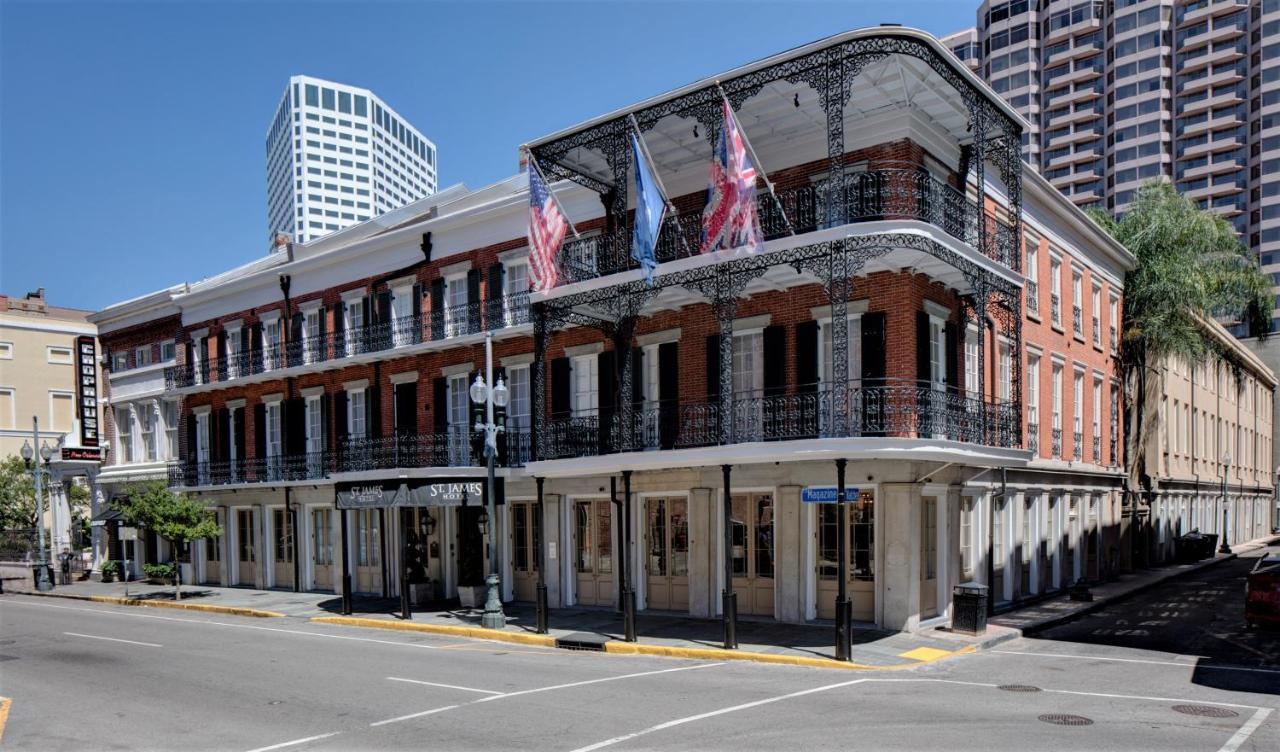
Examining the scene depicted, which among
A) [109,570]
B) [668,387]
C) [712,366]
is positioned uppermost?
[712,366]

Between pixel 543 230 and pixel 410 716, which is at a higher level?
pixel 543 230

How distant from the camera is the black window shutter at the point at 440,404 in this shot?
87.0 ft

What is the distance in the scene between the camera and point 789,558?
18938 millimetres

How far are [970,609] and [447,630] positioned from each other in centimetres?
1102

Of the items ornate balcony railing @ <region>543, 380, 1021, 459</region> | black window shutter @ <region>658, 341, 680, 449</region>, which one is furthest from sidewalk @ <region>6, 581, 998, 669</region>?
black window shutter @ <region>658, 341, 680, 449</region>

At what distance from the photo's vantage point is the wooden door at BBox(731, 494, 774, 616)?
19.6 m

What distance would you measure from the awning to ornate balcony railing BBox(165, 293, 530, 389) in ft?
14.7

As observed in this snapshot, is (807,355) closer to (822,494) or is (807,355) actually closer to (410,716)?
(822,494)

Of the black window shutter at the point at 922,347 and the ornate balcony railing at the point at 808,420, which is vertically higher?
the black window shutter at the point at 922,347

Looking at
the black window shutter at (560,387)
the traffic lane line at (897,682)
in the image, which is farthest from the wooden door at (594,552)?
the traffic lane line at (897,682)

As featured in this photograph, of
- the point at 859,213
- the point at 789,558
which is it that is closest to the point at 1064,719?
the point at 789,558

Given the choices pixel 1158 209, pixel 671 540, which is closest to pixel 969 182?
pixel 671 540

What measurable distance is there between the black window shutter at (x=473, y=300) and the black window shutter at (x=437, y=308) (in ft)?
3.66

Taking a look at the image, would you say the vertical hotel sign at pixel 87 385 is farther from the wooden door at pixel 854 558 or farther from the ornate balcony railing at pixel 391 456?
the wooden door at pixel 854 558
